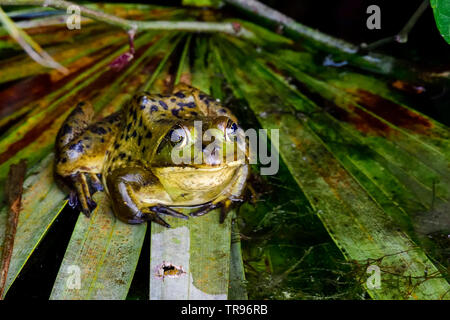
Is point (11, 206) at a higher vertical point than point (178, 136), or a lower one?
lower

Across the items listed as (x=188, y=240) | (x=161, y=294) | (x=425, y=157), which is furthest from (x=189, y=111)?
(x=425, y=157)

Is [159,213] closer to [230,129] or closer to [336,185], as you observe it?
[230,129]

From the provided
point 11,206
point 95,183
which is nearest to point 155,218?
point 95,183

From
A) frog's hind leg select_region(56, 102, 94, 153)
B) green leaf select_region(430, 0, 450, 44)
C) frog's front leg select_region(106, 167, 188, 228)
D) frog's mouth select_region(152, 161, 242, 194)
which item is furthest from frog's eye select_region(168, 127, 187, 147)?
green leaf select_region(430, 0, 450, 44)

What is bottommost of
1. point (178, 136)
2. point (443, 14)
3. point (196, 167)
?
point (196, 167)

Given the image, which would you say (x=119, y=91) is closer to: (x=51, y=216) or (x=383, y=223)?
(x=51, y=216)

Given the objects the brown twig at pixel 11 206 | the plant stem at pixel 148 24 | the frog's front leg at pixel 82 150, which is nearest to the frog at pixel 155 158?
the frog's front leg at pixel 82 150
